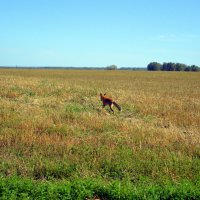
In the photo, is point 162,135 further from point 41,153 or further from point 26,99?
point 26,99

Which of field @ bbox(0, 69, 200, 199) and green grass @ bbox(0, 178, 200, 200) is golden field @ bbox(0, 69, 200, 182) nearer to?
field @ bbox(0, 69, 200, 199)

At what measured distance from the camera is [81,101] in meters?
16.5

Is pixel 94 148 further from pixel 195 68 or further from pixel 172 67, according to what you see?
pixel 172 67

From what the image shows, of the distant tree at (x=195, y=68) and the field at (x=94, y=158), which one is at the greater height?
the distant tree at (x=195, y=68)

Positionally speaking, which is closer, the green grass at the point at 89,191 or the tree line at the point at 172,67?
the green grass at the point at 89,191

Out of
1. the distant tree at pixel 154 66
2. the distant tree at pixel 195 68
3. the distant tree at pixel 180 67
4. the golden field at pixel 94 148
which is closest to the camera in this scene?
the golden field at pixel 94 148

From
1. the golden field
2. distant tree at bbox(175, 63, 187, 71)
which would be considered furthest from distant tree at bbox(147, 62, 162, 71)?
the golden field

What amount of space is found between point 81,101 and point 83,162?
33.4 feet

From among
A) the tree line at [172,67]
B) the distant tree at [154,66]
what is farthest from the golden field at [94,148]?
the distant tree at [154,66]

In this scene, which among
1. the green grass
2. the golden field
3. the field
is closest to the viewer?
the green grass

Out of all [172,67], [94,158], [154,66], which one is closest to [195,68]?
[172,67]

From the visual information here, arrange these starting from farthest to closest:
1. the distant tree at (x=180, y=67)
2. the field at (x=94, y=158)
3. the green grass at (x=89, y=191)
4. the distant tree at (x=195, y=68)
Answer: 1. the distant tree at (x=180, y=67)
2. the distant tree at (x=195, y=68)
3. the field at (x=94, y=158)
4. the green grass at (x=89, y=191)

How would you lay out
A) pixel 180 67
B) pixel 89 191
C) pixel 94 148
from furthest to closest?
pixel 180 67 < pixel 94 148 < pixel 89 191

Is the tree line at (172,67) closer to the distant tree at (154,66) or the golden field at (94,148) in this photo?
the distant tree at (154,66)
